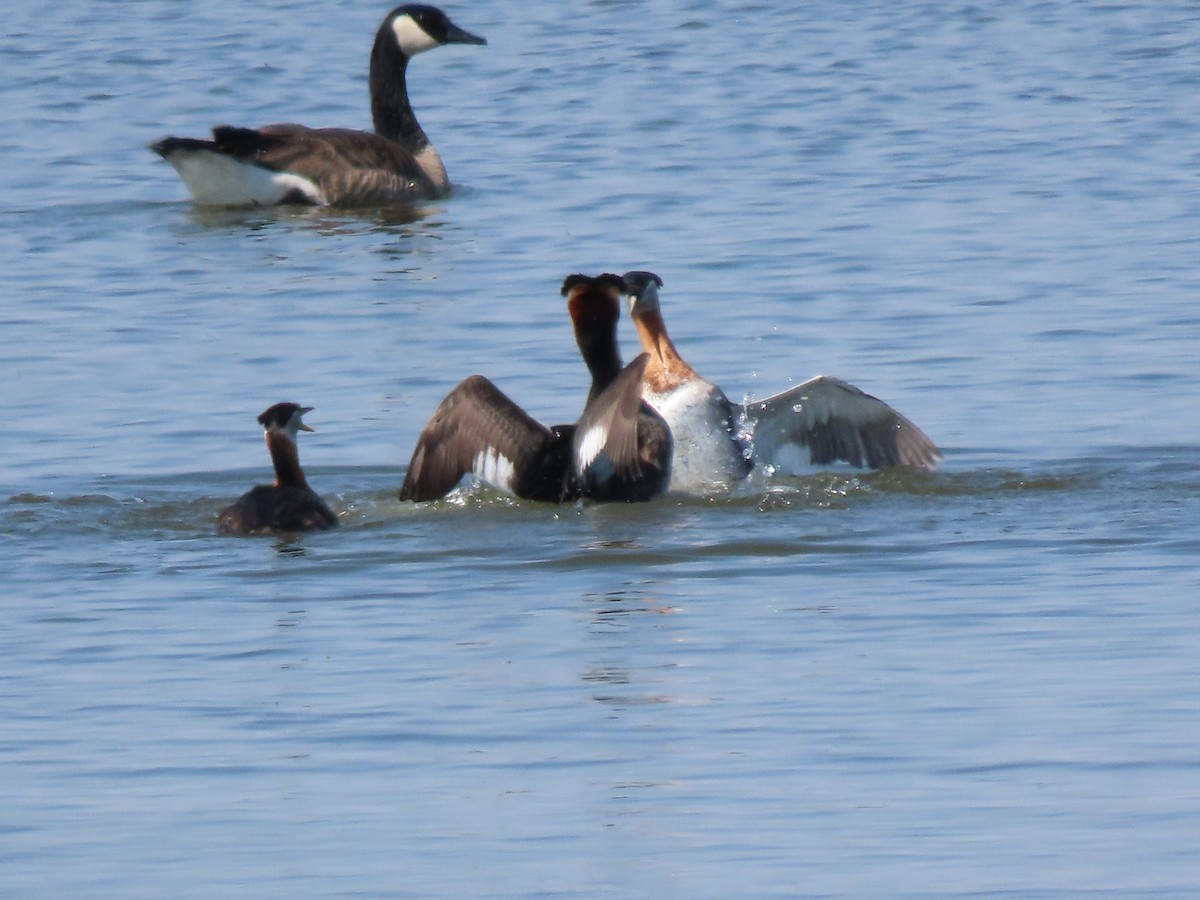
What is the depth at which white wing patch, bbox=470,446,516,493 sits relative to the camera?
390 inches

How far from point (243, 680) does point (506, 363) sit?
17.1 feet

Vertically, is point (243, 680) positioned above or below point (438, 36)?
below

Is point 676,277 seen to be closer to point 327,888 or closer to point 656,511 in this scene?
point 656,511

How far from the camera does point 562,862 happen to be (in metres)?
5.68

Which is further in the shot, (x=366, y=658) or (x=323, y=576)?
(x=323, y=576)

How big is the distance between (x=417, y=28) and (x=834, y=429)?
978 cm

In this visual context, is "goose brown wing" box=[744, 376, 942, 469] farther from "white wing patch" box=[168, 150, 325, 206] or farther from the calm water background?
"white wing patch" box=[168, 150, 325, 206]

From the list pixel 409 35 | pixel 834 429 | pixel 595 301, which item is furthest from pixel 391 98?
pixel 595 301

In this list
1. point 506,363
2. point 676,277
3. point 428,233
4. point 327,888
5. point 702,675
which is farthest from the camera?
point 428,233

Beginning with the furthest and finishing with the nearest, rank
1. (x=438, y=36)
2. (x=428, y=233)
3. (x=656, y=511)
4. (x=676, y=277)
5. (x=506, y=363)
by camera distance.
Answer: (x=438, y=36), (x=428, y=233), (x=676, y=277), (x=506, y=363), (x=656, y=511)

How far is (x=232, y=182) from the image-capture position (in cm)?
1767

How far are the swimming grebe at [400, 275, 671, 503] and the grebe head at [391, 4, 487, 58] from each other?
10.1 metres

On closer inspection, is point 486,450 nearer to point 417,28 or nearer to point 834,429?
point 834,429

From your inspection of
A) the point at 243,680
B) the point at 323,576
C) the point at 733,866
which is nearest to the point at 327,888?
the point at 733,866
